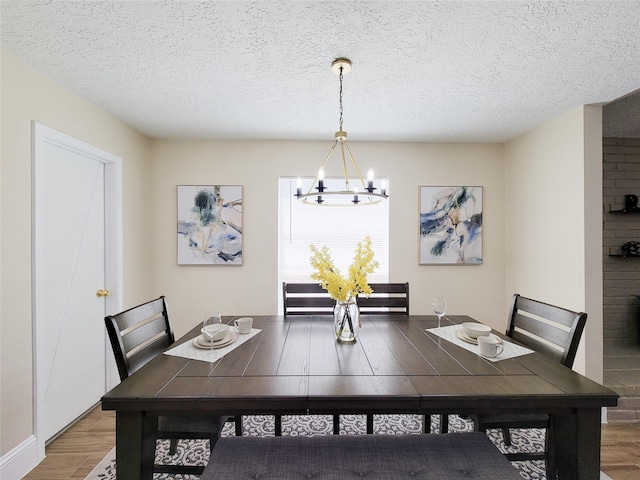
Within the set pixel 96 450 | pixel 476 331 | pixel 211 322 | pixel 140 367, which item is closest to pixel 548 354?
pixel 476 331

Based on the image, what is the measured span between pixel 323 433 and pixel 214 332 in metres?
1.21

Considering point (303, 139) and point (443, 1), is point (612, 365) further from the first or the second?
point (303, 139)

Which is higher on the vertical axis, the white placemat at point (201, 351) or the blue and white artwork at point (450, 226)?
the blue and white artwork at point (450, 226)

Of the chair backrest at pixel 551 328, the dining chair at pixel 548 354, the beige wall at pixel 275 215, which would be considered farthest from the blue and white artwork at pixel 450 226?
the dining chair at pixel 548 354

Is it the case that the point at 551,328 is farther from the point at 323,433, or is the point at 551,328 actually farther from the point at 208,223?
the point at 208,223

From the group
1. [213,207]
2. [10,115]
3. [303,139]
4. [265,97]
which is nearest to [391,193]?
[303,139]

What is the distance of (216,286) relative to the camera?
10.2 feet

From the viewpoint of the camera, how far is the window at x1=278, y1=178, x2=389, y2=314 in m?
3.35

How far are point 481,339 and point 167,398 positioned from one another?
4.48 ft

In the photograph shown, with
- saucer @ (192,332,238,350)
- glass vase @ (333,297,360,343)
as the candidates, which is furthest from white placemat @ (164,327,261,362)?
glass vase @ (333,297,360,343)

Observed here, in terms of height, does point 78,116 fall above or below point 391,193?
above

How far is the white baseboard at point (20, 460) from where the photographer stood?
1583 mm

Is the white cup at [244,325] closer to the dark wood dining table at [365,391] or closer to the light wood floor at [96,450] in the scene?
the dark wood dining table at [365,391]

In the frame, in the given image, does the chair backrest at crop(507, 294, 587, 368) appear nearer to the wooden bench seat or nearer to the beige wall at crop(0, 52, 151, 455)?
the wooden bench seat
